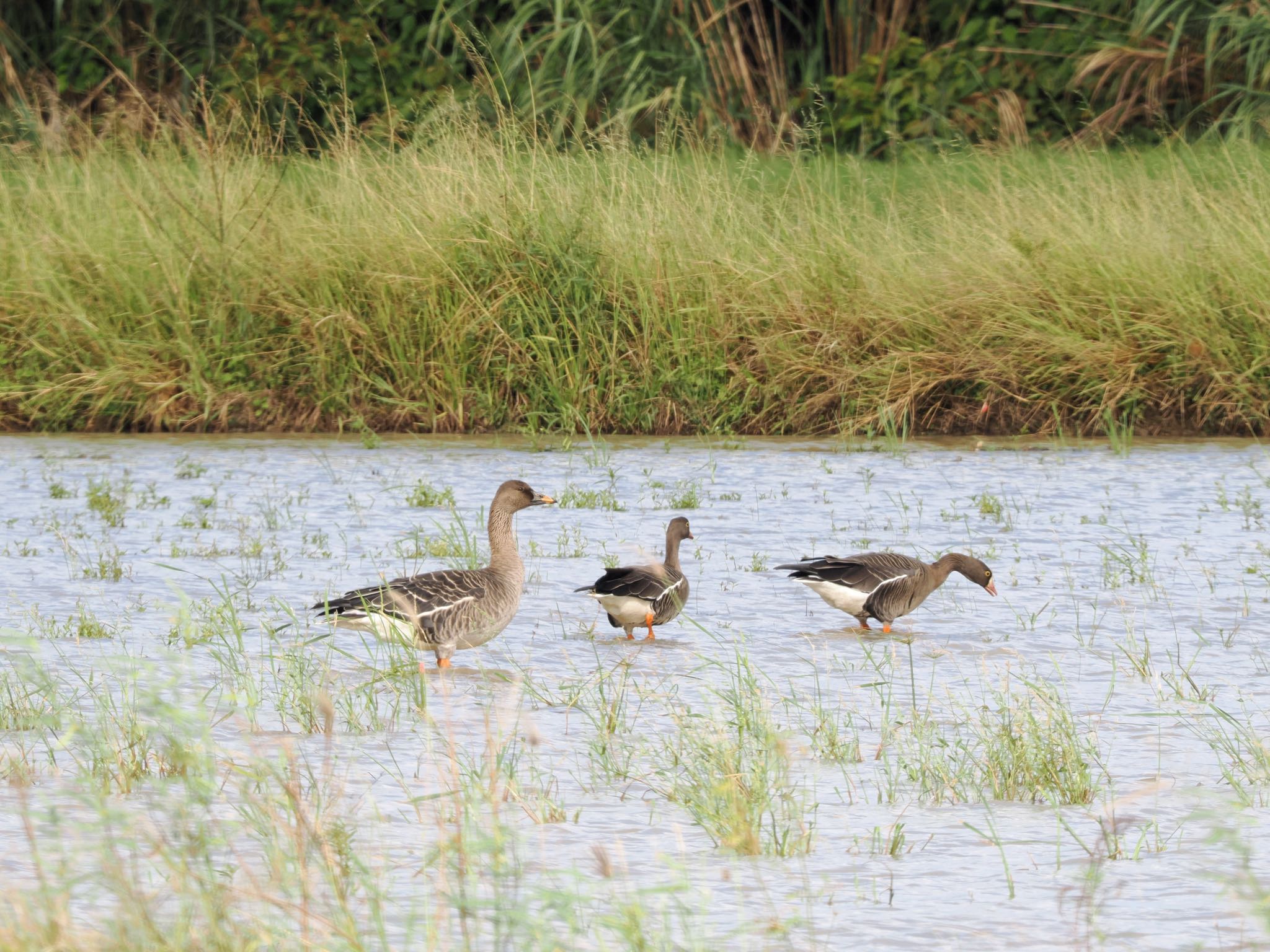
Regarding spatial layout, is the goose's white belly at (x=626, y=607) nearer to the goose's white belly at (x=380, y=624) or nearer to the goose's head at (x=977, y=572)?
the goose's white belly at (x=380, y=624)

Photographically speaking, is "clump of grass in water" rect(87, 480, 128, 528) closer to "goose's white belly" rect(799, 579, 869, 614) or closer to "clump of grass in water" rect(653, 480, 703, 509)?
"clump of grass in water" rect(653, 480, 703, 509)

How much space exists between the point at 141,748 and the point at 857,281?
376 inches

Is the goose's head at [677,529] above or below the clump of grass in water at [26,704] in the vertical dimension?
above

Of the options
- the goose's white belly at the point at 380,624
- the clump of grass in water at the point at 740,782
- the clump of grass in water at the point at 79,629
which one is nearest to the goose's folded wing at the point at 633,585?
the goose's white belly at the point at 380,624

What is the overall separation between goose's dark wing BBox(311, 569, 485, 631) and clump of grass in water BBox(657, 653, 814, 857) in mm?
1282

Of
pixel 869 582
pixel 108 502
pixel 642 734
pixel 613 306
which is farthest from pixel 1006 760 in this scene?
pixel 613 306

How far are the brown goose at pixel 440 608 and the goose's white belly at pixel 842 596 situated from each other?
137cm

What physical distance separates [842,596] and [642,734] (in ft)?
6.69

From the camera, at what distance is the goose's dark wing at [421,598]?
22.9 feet

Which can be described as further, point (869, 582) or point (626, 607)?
point (869, 582)

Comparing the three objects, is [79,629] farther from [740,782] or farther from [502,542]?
[740,782]

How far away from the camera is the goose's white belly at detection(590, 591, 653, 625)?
779cm

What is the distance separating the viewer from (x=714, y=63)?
65.9ft

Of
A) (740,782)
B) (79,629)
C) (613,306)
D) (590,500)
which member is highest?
(613,306)
